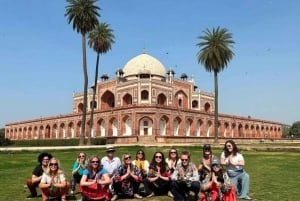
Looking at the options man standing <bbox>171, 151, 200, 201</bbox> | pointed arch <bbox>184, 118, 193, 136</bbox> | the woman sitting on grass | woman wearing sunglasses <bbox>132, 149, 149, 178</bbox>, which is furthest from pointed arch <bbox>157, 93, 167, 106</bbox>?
the woman sitting on grass

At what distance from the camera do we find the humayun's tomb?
51003mm

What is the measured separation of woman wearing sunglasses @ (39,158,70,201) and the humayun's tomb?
37845mm

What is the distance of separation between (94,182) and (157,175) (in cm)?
166

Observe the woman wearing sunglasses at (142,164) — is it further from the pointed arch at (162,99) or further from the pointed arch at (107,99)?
the pointed arch at (107,99)

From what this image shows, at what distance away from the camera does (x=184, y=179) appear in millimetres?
8273

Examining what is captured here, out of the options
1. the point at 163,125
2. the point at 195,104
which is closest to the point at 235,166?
the point at 163,125

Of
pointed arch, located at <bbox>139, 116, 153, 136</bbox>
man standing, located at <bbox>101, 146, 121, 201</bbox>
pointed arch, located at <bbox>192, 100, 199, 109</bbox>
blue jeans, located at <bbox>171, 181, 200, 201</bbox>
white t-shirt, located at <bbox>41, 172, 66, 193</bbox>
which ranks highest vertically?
pointed arch, located at <bbox>192, 100, 199, 109</bbox>

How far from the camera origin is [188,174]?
27.4 feet

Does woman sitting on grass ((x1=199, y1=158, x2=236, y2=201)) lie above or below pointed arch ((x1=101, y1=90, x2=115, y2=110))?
below

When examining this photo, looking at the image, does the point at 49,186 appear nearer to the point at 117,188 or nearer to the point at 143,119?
the point at 117,188

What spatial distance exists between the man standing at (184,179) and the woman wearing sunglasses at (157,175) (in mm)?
639

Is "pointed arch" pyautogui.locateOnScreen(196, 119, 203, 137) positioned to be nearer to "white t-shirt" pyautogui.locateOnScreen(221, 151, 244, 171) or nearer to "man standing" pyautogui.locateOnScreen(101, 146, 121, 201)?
"man standing" pyautogui.locateOnScreen(101, 146, 121, 201)

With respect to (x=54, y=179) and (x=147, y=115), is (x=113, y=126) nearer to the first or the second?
(x=147, y=115)

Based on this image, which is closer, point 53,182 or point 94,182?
point 94,182
